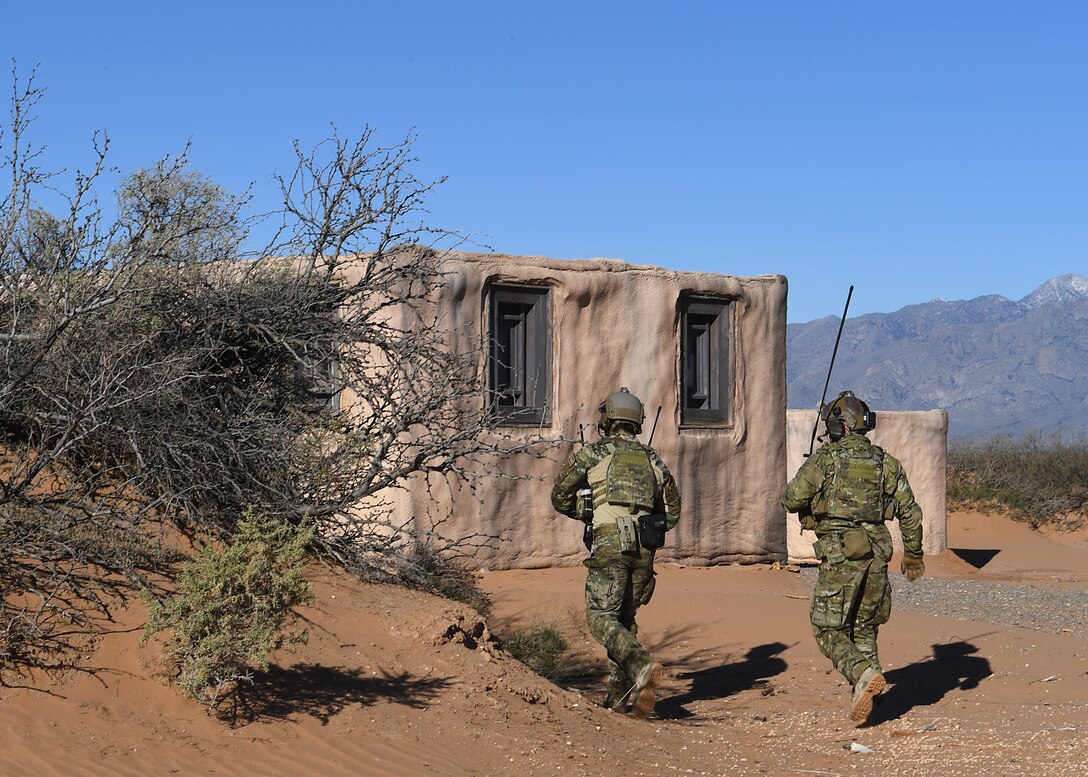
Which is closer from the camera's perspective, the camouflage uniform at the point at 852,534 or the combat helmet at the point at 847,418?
the camouflage uniform at the point at 852,534

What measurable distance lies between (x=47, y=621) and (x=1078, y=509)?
83.4 feet

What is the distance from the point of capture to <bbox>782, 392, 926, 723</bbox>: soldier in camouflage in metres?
7.98

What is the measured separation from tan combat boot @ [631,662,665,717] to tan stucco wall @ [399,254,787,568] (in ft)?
20.0

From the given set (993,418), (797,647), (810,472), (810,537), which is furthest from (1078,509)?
(993,418)

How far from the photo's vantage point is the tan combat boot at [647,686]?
23.9 ft

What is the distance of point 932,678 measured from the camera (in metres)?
9.53

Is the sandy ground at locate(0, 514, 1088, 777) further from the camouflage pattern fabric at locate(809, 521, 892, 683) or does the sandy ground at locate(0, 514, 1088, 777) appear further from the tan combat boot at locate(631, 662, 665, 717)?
the camouflage pattern fabric at locate(809, 521, 892, 683)

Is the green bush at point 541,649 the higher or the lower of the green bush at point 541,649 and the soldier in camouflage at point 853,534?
the lower

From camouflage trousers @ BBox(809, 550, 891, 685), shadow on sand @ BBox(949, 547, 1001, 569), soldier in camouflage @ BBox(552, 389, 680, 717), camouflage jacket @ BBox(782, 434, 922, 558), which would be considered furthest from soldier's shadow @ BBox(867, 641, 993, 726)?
shadow on sand @ BBox(949, 547, 1001, 569)

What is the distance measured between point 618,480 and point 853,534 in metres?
1.49

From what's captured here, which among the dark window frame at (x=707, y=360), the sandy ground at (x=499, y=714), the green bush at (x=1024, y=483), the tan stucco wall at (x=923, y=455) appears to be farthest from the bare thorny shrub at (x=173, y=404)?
the green bush at (x=1024, y=483)

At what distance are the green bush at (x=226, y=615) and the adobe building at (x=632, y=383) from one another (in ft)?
21.0

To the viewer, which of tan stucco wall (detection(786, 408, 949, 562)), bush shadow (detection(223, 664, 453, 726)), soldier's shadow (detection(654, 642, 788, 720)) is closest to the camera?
bush shadow (detection(223, 664, 453, 726))

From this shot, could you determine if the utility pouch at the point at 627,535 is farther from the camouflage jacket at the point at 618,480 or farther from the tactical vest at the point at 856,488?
the tactical vest at the point at 856,488
